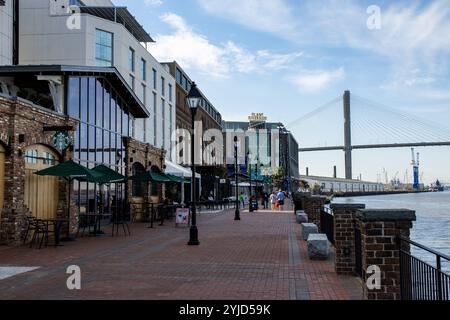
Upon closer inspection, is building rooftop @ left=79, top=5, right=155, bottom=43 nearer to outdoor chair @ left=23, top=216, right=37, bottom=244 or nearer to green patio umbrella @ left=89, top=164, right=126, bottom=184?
green patio umbrella @ left=89, top=164, right=126, bottom=184

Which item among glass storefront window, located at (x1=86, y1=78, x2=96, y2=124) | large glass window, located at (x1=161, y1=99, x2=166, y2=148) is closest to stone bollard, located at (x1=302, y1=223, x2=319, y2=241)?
glass storefront window, located at (x1=86, y1=78, x2=96, y2=124)

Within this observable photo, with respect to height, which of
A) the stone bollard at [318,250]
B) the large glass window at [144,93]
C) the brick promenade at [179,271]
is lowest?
the brick promenade at [179,271]

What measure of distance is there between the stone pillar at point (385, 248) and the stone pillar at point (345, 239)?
9.65 ft

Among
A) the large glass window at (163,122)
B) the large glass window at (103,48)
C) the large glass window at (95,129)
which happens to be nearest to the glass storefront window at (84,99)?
the large glass window at (95,129)

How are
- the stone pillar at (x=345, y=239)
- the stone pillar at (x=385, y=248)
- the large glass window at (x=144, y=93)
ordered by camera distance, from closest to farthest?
the stone pillar at (x=385, y=248) < the stone pillar at (x=345, y=239) < the large glass window at (x=144, y=93)

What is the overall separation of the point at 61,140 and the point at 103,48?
28.6 metres

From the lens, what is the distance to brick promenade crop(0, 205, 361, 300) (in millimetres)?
7887

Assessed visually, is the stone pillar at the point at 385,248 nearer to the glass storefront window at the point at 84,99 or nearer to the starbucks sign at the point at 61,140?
the starbucks sign at the point at 61,140

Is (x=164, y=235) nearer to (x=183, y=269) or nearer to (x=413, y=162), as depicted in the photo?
(x=183, y=269)

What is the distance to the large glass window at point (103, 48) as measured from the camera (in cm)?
4325

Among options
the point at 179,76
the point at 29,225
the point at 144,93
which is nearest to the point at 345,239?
the point at 29,225

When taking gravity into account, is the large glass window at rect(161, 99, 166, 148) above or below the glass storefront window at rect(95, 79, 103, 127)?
above

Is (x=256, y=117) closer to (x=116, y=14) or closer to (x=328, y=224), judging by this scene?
(x=116, y=14)

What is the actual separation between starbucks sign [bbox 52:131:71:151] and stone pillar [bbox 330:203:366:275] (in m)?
10.4
